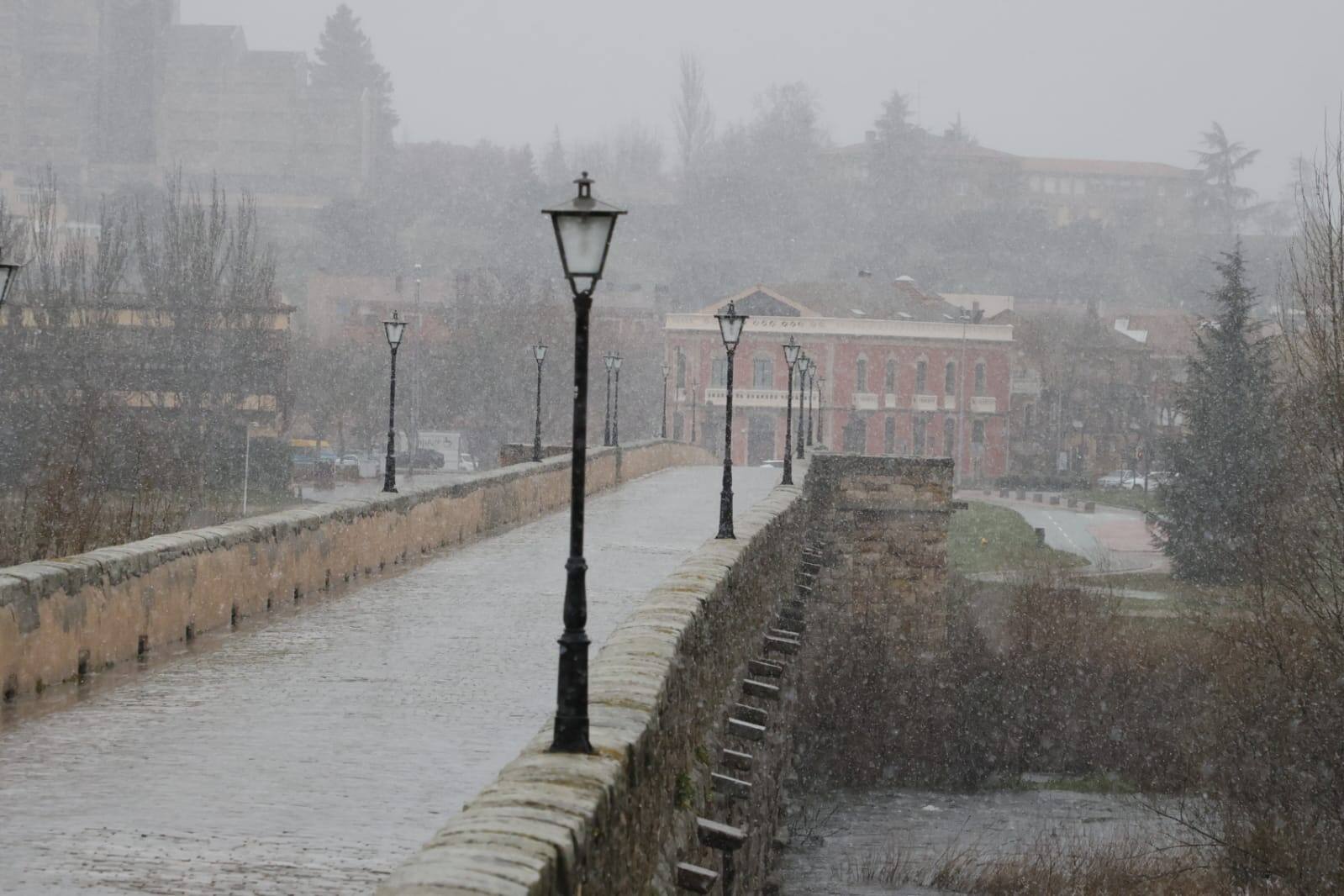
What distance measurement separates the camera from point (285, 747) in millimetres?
9250

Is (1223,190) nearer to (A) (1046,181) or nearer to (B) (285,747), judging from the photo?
(A) (1046,181)

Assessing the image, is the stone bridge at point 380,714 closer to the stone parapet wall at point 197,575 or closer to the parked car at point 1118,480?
the stone parapet wall at point 197,575

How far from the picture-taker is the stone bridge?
664 centimetres

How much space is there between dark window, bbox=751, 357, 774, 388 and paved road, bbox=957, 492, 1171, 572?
395 inches

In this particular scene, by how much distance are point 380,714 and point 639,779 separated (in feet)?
11.6

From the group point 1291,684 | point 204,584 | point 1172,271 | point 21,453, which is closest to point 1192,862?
point 1291,684

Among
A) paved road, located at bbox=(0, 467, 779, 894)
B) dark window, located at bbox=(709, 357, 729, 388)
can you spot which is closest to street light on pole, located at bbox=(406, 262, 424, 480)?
dark window, located at bbox=(709, 357, 729, 388)

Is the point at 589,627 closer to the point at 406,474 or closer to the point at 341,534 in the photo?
the point at 341,534

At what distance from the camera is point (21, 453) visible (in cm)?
4494

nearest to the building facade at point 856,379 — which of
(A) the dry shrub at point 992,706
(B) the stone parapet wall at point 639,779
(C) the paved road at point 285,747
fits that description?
(A) the dry shrub at point 992,706

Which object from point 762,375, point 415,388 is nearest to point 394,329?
point 415,388

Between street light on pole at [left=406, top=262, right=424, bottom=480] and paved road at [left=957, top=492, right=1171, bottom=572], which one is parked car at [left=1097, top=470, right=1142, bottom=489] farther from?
street light on pole at [left=406, top=262, right=424, bottom=480]

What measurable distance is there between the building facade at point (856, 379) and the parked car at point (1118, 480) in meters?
5.14

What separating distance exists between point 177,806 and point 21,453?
131ft
